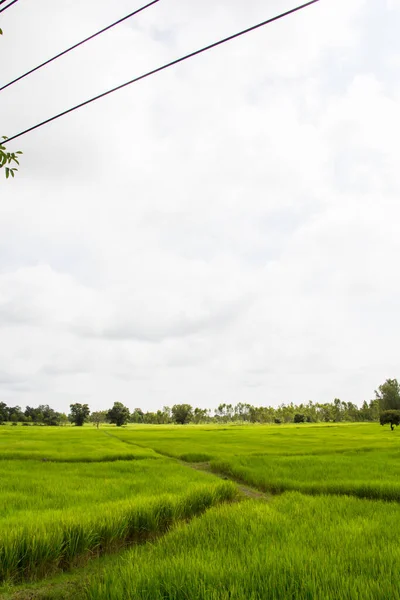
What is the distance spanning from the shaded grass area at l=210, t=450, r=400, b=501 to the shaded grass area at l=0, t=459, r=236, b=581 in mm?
2092

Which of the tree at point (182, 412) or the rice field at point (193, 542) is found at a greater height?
the rice field at point (193, 542)

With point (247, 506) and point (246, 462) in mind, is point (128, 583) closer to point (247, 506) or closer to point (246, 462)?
point (247, 506)

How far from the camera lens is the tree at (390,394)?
86069 mm

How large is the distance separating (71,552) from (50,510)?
203cm

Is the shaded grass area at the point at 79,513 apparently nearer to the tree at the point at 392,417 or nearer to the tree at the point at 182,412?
the tree at the point at 392,417

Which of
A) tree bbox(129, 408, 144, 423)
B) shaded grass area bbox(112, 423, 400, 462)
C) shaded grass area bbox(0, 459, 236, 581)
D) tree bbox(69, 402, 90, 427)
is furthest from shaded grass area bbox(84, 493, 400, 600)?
tree bbox(129, 408, 144, 423)

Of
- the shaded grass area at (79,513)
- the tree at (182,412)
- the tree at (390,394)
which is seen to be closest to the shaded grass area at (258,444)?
the shaded grass area at (79,513)

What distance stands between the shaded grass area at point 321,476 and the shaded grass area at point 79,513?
209cm

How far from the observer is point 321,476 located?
12.6 metres

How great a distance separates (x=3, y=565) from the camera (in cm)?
500

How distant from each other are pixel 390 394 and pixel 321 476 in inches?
3466

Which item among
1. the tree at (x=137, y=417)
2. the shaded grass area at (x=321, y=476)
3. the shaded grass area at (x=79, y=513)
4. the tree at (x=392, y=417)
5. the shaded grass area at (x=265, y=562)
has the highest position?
the shaded grass area at (x=265, y=562)

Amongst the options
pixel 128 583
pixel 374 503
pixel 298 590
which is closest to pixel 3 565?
pixel 128 583

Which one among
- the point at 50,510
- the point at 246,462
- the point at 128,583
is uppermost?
the point at 128,583
